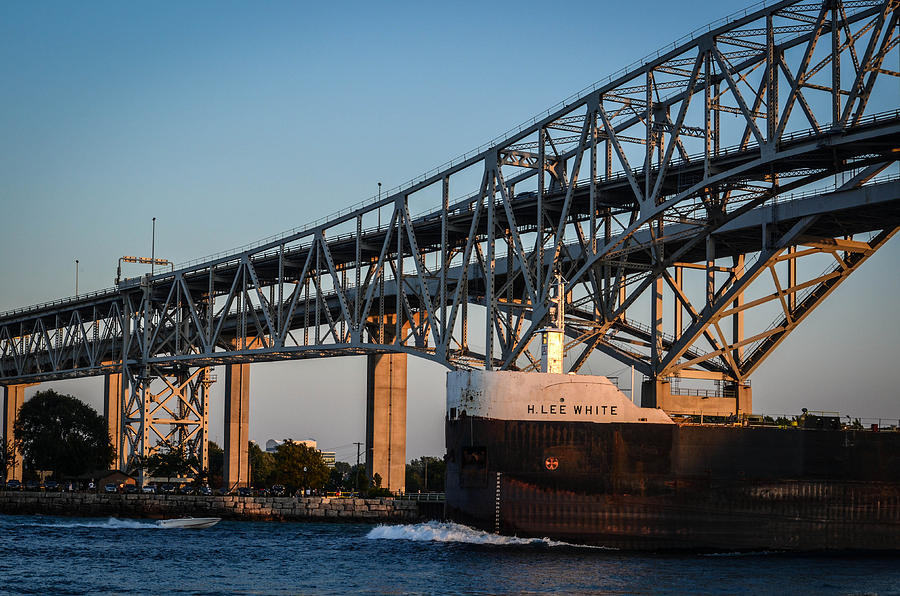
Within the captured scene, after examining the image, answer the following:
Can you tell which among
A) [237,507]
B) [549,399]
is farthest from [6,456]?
[549,399]

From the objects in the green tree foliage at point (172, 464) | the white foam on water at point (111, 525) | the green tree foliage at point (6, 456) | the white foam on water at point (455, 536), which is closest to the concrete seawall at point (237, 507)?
the white foam on water at point (111, 525)

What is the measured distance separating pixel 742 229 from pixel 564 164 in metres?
12.3

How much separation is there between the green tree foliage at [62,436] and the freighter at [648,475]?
69972mm

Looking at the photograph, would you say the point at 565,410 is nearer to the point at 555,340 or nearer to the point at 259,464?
the point at 555,340

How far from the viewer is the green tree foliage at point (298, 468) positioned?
97062 mm

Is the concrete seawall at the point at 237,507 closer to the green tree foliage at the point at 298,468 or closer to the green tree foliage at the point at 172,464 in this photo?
the green tree foliage at the point at 172,464

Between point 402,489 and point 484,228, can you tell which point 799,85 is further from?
point 402,489

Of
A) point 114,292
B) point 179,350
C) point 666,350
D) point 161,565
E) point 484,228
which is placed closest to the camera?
point 161,565

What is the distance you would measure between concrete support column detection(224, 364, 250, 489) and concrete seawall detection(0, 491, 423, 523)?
52.6 ft

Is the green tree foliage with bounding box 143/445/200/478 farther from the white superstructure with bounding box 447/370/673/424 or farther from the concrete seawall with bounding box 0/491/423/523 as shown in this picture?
the white superstructure with bounding box 447/370/673/424

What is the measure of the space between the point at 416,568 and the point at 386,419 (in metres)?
43.2

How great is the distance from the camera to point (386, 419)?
87500mm

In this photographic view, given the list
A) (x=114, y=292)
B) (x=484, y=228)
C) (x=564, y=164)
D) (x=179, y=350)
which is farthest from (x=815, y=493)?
(x=114, y=292)

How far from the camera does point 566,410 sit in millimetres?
48906
